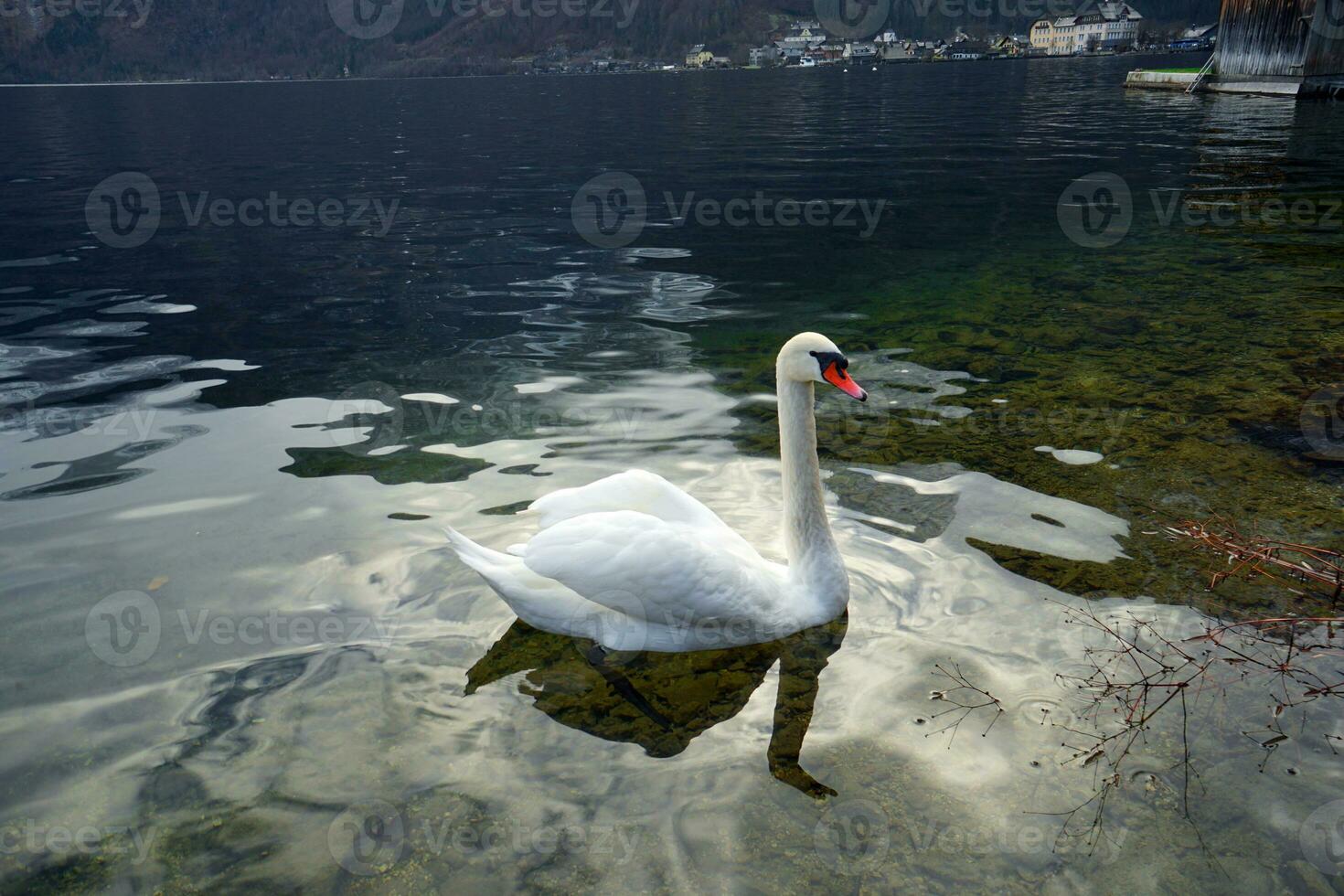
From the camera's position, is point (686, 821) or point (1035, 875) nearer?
point (1035, 875)

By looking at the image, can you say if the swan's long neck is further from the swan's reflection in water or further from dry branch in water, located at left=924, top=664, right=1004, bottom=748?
dry branch in water, located at left=924, top=664, right=1004, bottom=748

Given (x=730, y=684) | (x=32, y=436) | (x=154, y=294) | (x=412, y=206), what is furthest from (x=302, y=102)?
(x=730, y=684)

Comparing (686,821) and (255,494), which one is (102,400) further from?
(686,821)

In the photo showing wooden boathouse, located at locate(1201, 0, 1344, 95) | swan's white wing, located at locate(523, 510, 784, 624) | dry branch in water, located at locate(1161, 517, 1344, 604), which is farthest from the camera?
wooden boathouse, located at locate(1201, 0, 1344, 95)

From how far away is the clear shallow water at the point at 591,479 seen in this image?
3.95 metres

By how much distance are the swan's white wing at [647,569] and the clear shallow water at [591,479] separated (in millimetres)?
445

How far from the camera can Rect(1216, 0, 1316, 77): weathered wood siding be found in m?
36.7

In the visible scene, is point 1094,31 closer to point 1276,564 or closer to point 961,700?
point 1276,564

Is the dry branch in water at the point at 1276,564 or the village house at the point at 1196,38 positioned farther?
the village house at the point at 1196,38

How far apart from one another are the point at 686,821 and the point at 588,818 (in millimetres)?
421

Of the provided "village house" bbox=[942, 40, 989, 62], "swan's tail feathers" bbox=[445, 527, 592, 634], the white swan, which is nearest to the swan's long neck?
the white swan

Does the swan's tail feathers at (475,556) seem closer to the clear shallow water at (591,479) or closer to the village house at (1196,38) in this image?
the clear shallow water at (591,479)

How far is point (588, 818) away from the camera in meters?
4.04

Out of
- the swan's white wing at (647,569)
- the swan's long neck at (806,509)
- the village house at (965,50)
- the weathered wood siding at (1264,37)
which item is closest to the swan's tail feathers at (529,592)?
the swan's white wing at (647,569)
